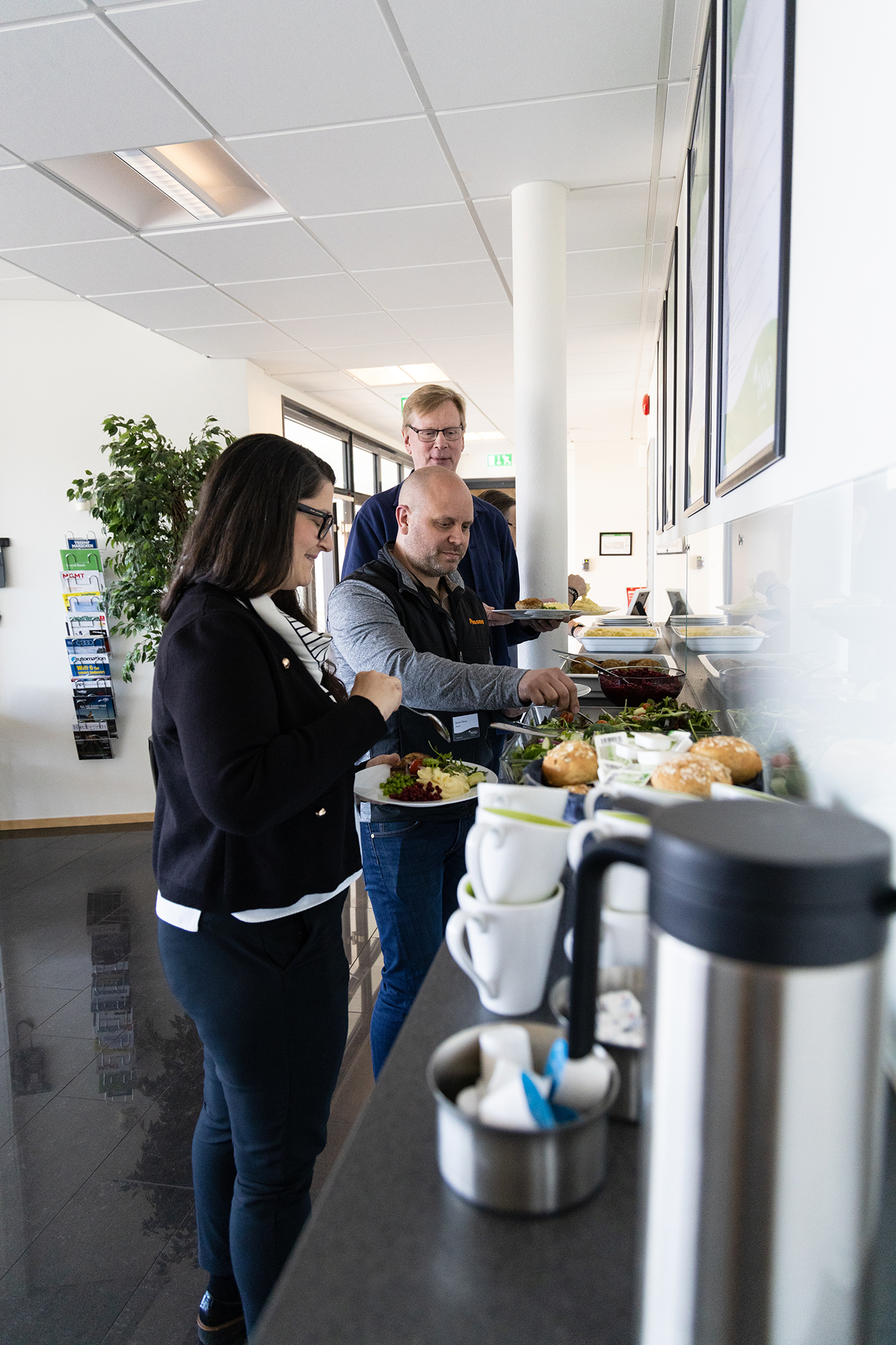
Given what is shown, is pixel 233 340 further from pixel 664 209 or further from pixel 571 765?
pixel 571 765

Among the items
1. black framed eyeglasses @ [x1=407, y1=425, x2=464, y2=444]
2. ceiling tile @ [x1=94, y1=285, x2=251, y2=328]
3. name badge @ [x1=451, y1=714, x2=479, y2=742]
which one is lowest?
name badge @ [x1=451, y1=714, x2=479, y2=742]

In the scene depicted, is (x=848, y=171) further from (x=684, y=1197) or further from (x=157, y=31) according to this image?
(x=157, y=31)

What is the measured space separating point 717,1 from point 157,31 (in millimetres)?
1481

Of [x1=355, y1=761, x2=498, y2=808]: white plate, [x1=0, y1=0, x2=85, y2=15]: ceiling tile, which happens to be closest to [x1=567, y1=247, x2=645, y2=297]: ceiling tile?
[x1=0, y1=0, x2=85, y2=15]: ceiling tile

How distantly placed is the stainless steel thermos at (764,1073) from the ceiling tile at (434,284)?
4229 mm

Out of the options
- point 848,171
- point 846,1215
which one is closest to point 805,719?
point 848,171

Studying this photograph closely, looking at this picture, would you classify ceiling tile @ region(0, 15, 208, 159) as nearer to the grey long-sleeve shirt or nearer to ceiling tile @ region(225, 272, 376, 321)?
ceiling tile @ region(225, 272, 376, 321)

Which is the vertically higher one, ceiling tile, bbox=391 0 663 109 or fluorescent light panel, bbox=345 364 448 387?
fluorescent light panel, bbox=345 364 448 387

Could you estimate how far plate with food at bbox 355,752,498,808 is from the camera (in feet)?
5.61

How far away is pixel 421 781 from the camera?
69.9 inches

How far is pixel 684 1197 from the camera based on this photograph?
1.52ft

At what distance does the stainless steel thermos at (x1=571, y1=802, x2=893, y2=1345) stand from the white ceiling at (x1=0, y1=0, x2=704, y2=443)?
2586mm

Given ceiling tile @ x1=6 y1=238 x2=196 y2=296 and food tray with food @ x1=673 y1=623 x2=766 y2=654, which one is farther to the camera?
ceiling tile @ x1=6 y1=238 x2=196 y2=296

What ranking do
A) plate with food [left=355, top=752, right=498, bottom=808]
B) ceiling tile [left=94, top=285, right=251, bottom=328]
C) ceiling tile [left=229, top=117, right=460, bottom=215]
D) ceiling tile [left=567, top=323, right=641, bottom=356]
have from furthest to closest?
ceiling tile [left=567, top=323, right=641, bottom=356] < ceiling tile [left=94, top=285, right=251, bottom=328] < ceiling tile [left=229, top=117, right=460, bottom=215] < plate with food [left=355, top=752, right=498, bottom=808]
